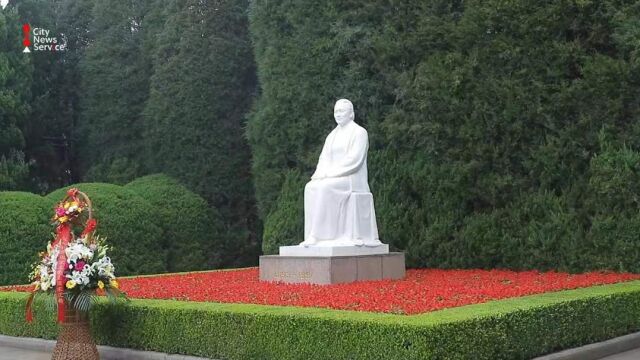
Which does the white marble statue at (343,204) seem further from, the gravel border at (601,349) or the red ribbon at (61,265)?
the red ribbon at (61,265)

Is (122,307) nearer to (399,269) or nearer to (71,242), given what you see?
(71,242)

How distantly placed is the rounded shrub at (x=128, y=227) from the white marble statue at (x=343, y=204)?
626 centimetres

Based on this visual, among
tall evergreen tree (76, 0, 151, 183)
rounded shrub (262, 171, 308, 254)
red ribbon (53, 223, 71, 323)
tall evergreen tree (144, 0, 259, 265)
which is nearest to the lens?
red ribbon (53, 223, 71, 323)

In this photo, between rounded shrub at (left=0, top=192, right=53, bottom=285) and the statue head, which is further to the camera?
rounded shrub at (left=0, top=192, right=53, bottom=285)

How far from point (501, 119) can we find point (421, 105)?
132 centimetres

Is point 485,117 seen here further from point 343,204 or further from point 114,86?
point 114,86

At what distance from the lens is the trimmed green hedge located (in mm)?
6414

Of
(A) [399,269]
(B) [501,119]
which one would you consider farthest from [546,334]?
(B) [501,119]

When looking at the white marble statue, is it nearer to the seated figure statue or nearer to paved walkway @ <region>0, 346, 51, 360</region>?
the seated figure statue

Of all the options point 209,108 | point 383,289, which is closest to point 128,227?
point 209,108

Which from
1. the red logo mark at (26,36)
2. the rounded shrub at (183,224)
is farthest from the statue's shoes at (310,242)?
the red logo mark at (26,36)

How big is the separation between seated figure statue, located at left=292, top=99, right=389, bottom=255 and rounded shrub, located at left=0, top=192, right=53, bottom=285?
6.34 m

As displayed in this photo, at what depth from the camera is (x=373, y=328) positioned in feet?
21.3

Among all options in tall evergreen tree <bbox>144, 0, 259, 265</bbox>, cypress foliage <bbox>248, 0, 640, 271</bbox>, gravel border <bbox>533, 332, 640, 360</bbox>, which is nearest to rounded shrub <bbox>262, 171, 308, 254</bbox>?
cypress foliage <bbox>248, 0, 640, 271</bbox>
